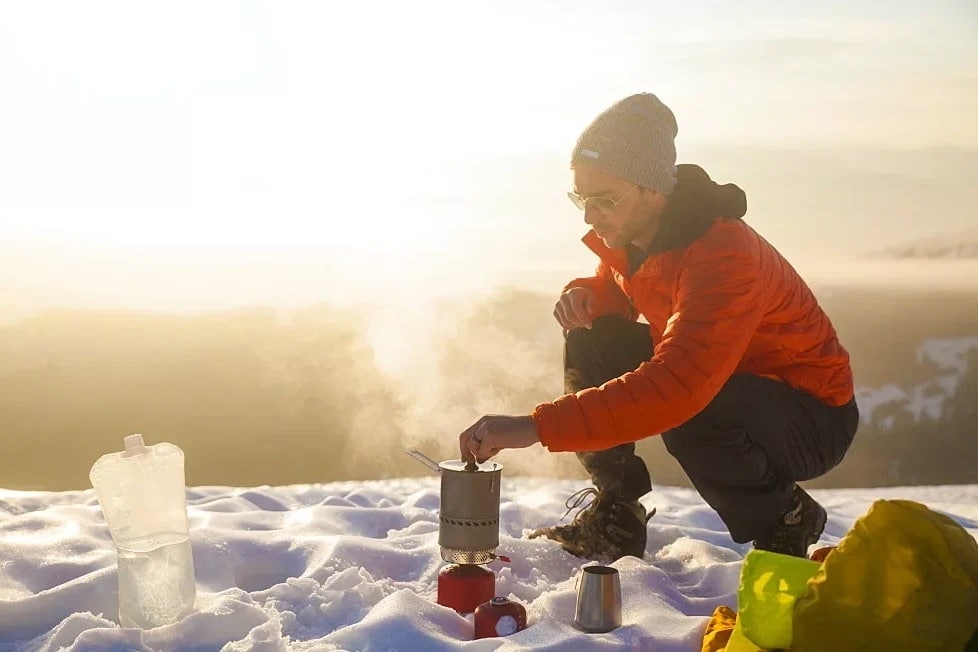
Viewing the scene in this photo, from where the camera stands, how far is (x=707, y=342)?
250 cm

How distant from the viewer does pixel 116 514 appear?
9.15ft

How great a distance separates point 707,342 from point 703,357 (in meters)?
0.04

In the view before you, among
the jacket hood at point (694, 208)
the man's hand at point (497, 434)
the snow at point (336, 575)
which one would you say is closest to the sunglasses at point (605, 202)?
the jacket hood at point (694, 208)

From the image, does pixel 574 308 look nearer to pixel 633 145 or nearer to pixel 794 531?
pixel 633 145

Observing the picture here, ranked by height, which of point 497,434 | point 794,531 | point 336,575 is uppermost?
point 497,434

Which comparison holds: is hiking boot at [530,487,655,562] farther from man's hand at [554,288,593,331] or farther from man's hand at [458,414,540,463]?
man's hand at [458,414,540,463]

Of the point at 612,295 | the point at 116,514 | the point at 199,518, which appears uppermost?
the point at 612,295

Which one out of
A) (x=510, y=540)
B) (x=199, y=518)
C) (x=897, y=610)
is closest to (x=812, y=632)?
(x=897, y=610)

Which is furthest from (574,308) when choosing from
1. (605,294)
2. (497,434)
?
(497,434)

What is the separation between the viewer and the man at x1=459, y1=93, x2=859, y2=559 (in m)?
2.48

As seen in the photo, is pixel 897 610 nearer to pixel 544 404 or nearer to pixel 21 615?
pixel 544 404

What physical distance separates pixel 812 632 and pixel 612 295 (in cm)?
174

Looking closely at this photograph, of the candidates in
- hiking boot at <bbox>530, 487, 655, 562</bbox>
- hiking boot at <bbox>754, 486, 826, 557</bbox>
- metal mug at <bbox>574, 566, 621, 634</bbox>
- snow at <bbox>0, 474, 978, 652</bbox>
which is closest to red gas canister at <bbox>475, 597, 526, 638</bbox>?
snow at <bbox>0, 474, 978, 652</bbox>

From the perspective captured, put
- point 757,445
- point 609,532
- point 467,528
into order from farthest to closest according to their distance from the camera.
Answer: point 609,532 < point 757,445 < point 467,528
